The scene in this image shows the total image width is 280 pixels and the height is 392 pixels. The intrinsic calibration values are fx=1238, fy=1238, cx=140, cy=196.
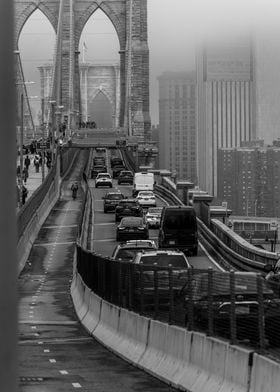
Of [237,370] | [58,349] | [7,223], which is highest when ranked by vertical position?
[7,223]

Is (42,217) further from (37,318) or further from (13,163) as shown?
(13,163)

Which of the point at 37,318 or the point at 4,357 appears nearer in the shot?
the point at 4,357

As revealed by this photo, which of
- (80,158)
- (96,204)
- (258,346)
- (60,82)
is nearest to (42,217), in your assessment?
(96,204)

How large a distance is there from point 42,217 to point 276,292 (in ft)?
196

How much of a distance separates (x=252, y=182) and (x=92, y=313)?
135220 millimetres

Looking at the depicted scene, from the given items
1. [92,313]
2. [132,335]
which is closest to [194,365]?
[132,335]

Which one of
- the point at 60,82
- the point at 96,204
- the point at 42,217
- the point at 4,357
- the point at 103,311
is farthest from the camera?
the point at 60,82

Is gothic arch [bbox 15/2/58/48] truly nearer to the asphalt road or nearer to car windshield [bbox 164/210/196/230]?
car windshield [bbox 164/210/196/230]

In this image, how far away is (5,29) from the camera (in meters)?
3.19

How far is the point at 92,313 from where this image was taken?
2370cm

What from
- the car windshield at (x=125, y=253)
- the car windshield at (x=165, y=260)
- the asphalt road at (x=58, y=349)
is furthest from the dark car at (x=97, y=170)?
the car windshield at (x=165, y=260)

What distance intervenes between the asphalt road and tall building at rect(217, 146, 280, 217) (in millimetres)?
98697

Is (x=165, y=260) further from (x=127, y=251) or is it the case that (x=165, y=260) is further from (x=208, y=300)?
(x=208, y=300)

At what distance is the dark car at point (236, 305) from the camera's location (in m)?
9.74
